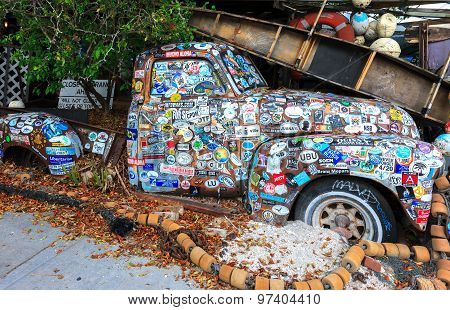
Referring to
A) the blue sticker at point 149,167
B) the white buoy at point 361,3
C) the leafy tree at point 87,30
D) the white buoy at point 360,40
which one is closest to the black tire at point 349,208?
the blue sticker at point 149,167

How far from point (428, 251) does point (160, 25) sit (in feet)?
12.4

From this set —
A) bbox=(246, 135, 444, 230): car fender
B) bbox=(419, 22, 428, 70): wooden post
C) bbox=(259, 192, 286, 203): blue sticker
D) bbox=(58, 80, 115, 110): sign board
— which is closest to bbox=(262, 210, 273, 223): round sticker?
bbox=(246, 135, 444, 230): car fender

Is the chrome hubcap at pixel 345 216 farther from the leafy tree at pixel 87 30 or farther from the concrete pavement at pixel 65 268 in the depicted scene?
the leafy tree at pixel 87 30

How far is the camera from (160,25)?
4.75 m

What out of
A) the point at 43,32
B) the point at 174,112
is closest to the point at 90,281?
the point at 174,112

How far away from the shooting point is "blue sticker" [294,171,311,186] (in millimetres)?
3768

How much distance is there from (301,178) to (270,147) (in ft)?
1.42

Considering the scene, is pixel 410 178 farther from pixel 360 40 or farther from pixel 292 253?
pixel 360 40

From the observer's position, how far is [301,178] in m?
3.78

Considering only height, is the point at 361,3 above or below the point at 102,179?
above

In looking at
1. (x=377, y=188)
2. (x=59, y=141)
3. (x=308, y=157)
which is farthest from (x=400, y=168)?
(x=59, y=141)

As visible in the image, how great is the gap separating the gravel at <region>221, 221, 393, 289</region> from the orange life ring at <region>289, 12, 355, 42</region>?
11.9 ft

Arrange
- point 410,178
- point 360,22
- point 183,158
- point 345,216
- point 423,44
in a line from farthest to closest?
point 360,22
point 423,44
point 183,158
point 345,216
point 410,178

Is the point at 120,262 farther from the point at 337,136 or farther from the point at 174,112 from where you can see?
the point at 337,136
